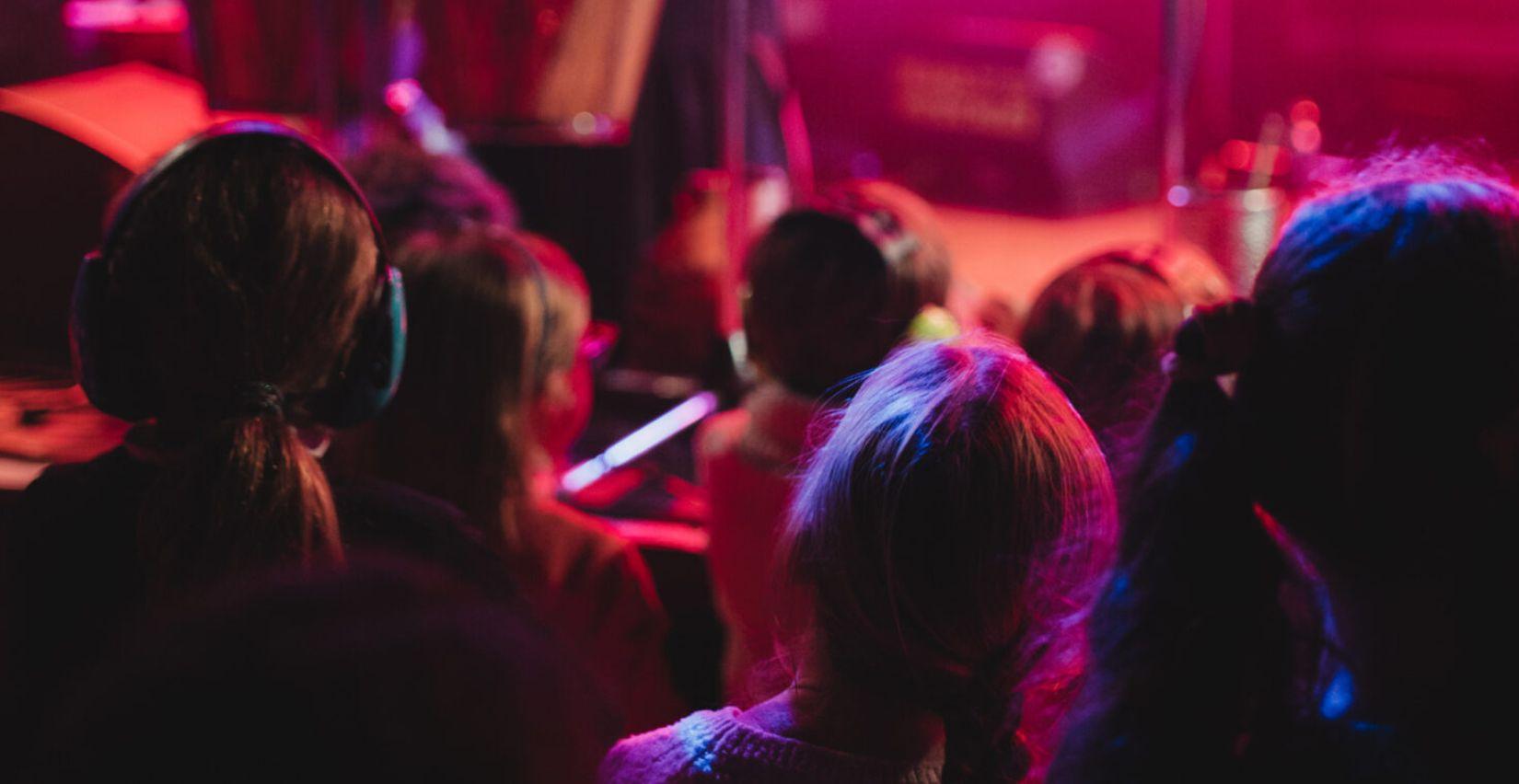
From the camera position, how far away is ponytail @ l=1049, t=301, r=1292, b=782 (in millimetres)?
883

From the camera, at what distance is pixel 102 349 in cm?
93

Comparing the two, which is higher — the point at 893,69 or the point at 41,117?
the point at 41,117

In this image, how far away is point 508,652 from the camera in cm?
48

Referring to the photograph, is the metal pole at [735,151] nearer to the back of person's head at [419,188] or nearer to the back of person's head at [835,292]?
the back of person's head at [419,188]

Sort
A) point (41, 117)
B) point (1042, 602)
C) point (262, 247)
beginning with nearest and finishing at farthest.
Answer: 1. point (1042, 602)
2. point (262, 247)
3. point (41, 117)

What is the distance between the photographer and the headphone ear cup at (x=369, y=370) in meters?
1.00

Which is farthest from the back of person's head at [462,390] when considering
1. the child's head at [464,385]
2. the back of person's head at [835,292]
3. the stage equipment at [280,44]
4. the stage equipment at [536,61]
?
the stage equipment at [280,44]

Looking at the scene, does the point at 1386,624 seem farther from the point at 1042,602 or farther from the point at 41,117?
the point at 41,117

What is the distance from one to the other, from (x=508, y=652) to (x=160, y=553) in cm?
52

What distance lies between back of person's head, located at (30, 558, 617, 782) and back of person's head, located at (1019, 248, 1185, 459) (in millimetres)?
966

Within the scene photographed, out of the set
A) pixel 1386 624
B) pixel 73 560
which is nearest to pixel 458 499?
pixel 73 560

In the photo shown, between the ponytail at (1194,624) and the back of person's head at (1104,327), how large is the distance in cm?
41

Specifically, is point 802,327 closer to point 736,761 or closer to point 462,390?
point 462,390

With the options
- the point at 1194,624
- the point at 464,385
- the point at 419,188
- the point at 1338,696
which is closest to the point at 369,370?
the point at 464,385
